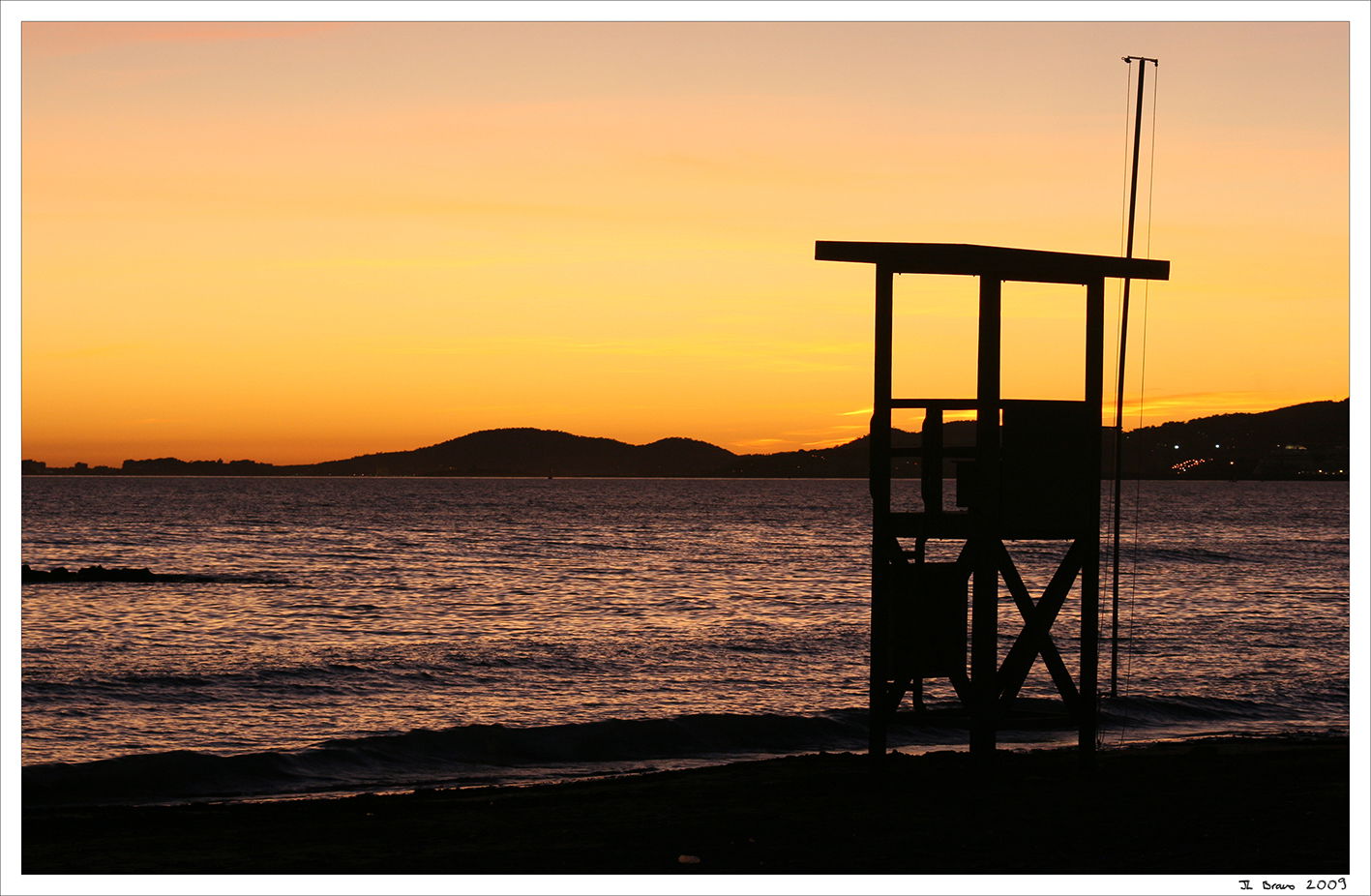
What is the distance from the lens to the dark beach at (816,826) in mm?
9672

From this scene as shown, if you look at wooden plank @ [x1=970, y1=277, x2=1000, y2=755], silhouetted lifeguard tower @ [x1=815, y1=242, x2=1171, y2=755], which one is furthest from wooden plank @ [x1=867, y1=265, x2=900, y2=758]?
wooden plank @ [x1=970, y1=277, x2=1000, y2=755]

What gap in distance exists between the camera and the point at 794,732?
70.0 feet

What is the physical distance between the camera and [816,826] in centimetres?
1077

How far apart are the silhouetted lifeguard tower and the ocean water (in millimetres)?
6965

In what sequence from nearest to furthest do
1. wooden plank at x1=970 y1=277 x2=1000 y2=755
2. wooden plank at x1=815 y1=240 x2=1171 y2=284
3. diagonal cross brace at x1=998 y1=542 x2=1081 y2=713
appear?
wooden plank at x1=815 y1=240 x2=1171 y2=284
wooden plank at x1=970 y1=277 x2=1000 y2=755
diagonal cross brace at x1=998 y1=542 x2=1081 y2=713

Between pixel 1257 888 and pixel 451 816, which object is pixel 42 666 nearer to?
pixel 451 816

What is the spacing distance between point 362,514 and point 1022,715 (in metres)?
124

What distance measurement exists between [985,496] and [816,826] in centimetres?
325

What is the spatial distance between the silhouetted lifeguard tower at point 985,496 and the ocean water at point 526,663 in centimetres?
696

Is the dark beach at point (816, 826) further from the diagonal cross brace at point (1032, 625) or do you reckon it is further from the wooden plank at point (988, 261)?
the wooden plank at point (988, 261)

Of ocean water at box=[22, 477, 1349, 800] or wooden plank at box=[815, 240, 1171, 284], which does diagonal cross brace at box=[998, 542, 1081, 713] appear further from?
ocean water at box=[22, 477, 1349, 800]

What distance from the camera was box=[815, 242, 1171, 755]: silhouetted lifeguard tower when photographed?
38.3ft

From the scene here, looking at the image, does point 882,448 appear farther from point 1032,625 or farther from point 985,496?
point 1032,625

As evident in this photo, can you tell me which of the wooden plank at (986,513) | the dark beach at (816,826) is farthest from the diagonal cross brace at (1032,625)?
the dark beach at (816,826)
